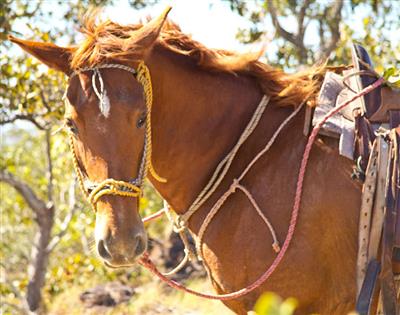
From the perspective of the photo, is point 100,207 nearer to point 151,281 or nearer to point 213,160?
point 213,160

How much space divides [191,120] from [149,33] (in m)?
0.53

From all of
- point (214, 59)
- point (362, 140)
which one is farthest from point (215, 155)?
point (362, 140)

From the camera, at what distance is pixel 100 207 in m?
3.39

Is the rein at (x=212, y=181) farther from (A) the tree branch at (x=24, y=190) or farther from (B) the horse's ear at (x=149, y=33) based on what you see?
(A) the tree branch at (x=24, y=190)

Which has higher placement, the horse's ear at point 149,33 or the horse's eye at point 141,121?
the horse's ear at point 149,33

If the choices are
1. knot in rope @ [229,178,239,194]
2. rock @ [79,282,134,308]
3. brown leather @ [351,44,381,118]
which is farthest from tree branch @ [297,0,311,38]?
knot in rope @ [229,178,239,194]

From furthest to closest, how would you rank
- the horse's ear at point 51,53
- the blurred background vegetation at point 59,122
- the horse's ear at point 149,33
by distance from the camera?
the blurred background vegetation at point 59,122
the horse's ear at point 51,53
the horse's ear at point 149,33

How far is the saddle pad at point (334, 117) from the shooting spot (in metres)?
3.57

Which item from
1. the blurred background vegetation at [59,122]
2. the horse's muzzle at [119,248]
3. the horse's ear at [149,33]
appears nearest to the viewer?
the horse's muzzle at [119,248]

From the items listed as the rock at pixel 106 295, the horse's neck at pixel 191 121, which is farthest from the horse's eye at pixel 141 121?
the rock at pixel 106 295

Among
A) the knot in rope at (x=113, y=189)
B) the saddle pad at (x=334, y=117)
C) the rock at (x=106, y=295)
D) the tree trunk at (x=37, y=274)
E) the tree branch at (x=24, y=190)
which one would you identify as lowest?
the rock at (x=106, y=295)

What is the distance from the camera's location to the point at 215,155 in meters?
3.83

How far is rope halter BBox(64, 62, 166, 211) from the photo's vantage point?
132 inches

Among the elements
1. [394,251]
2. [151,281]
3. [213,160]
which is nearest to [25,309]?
[151,281]
